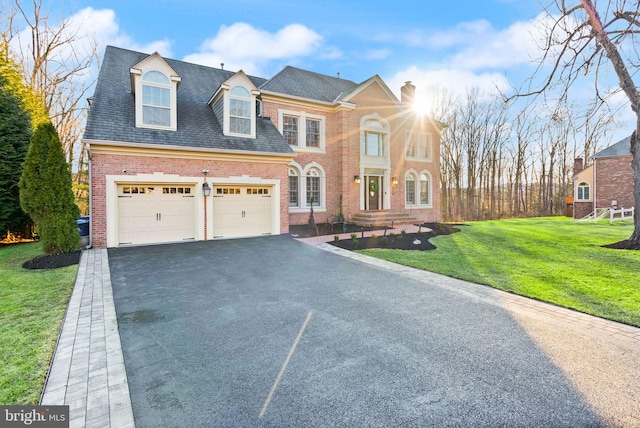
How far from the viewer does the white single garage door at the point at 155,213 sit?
10.5 m

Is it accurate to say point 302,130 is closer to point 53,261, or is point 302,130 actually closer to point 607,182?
point 53,261

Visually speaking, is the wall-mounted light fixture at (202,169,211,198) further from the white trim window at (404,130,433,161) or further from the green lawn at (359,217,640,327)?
the white trim window at (404,130,433,161)

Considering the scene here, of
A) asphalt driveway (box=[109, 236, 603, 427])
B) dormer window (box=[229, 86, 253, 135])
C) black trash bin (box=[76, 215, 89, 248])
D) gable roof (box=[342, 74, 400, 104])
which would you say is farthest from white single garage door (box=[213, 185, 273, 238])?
gable roof (box=[342, 74, 400, 104])

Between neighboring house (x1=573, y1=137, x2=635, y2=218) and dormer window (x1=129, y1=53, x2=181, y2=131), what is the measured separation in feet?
94.2

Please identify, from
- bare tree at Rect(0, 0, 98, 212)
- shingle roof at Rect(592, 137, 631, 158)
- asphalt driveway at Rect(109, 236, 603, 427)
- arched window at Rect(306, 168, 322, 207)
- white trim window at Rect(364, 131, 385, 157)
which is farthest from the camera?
shingle roof at Rect(592, 137, 631, 158)

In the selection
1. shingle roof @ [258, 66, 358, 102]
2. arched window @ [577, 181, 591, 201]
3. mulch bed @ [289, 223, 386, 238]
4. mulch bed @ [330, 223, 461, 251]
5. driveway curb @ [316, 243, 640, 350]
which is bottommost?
driveway curb @ [316, 243, 640, 350]

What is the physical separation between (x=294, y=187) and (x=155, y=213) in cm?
654

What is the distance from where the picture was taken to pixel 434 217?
67.6 feet

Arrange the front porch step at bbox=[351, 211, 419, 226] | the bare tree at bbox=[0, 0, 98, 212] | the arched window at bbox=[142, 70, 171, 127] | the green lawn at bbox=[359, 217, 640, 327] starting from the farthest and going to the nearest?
the bare tree at bbox=[0, 0, 98, 212]
the front porch step at bbox=[351, 211, 419, 226]
the arched window at bbox=[142, 70, 171, 127]
the green lawn at bbox=[359, 217, 640, 327]

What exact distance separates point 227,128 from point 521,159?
33.3m

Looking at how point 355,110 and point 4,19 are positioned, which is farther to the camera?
point 4,19

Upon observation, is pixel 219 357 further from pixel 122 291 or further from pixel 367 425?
pixel 122 291

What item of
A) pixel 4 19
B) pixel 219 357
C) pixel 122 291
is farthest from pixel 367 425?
pixel 4 19

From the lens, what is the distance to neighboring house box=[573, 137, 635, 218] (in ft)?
74.8
